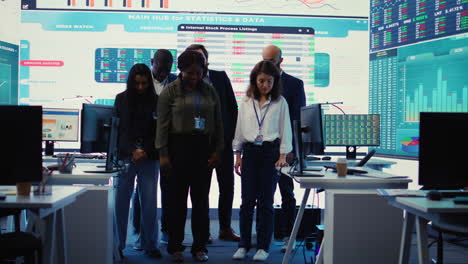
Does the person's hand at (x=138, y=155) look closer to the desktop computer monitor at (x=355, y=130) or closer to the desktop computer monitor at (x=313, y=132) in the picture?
the desktop computer monitor at (x=313, y=132)

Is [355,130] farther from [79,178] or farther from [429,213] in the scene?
[79,178]

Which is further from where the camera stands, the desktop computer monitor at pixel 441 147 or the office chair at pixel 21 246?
the desktop computer monitor at pixel 441 147

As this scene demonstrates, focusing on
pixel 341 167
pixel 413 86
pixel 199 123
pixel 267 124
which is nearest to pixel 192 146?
pixel 199 123

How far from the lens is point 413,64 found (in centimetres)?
508

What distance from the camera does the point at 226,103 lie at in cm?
413

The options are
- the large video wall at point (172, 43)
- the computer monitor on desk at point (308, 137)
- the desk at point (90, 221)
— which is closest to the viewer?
the desk at point (90, 221)

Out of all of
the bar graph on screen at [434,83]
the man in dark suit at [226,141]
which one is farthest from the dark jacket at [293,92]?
the bar graph on screen at [434,83]

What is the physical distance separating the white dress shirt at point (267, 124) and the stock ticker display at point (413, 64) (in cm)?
211

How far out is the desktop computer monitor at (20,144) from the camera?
2.16 metres

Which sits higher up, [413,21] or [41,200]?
[413,21]

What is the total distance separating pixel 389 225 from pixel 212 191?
299cm

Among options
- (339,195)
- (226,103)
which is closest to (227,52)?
(226,103)

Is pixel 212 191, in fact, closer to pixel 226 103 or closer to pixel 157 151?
pixel 226 103

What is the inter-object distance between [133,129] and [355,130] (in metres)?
2.31
